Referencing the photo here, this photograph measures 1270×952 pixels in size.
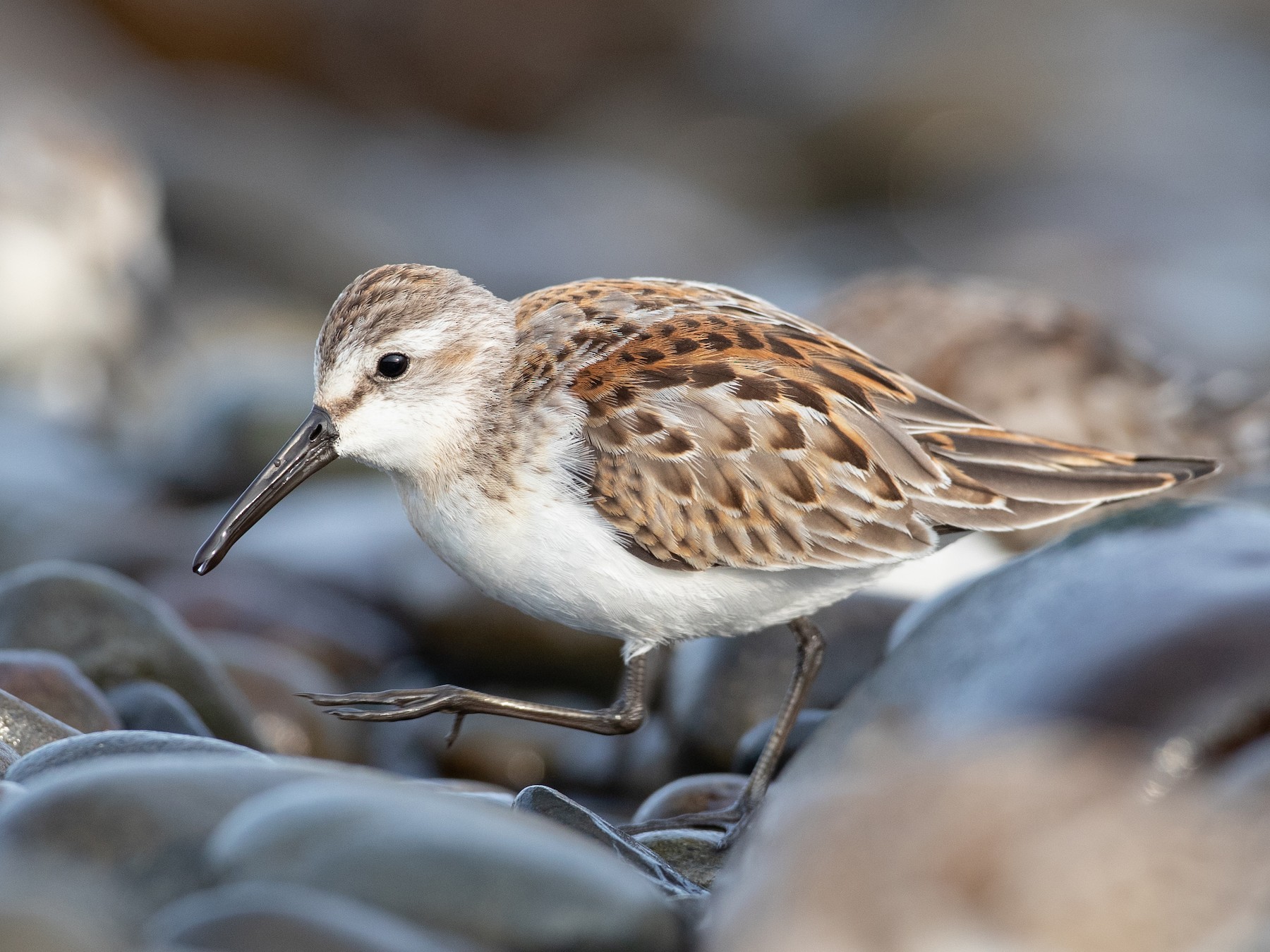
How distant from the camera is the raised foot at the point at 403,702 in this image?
15.9 ft

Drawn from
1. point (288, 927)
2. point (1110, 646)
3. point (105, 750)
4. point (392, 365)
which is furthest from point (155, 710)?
point (1110, 646)

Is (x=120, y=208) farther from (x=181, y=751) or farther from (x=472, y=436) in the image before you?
(x=181, y=751)

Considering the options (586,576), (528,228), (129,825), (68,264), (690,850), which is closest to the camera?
(129,825)

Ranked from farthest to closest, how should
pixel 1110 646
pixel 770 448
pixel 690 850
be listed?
1. pixel 770 448
2. pixel 690 850
3. pixel 1110 646

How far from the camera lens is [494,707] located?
16.6 feet

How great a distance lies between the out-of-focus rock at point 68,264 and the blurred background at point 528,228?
33 millimetres

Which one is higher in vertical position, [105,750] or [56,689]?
[105,750]

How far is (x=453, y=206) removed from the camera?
60.4ft

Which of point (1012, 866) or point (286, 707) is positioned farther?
point (286, 707)

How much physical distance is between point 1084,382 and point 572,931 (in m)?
5.55

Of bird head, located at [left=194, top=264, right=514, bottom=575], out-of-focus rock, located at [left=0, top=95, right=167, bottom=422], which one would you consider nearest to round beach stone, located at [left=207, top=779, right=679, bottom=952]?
bird head, located at [left=194, top=264, right=514, bottom=575]

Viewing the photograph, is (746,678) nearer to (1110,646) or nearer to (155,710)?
(155,710)

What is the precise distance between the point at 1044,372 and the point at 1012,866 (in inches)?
205

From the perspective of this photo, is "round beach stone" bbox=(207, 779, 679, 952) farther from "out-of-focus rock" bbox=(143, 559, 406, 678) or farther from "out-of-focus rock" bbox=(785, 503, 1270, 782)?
"out-of-focus rock" bbox=(143, 559, 406, 678)
